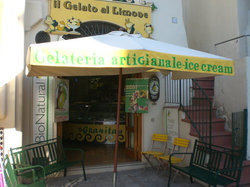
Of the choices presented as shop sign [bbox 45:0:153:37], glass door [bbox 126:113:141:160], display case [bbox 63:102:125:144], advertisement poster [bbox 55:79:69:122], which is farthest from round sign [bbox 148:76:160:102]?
display case [bbox 63:102:125:144]

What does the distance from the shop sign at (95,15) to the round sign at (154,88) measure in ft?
4.13

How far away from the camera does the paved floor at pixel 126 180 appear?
5.03m

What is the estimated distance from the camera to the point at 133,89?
6422 millimetres

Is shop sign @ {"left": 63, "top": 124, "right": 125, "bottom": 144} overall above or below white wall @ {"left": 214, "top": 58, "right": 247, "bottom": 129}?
below

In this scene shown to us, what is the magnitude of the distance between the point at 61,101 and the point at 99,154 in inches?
94.0

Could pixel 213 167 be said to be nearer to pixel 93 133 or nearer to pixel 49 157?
pixel 49 157

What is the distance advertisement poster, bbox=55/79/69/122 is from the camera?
18.2ft

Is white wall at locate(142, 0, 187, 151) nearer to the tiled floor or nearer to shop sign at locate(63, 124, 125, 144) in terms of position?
the tiled floor

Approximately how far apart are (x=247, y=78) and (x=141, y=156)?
3.29 m

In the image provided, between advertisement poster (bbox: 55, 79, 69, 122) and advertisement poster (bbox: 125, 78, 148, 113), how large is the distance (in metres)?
1.67

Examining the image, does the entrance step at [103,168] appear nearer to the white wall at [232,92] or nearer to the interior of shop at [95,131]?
the interior of shop at [95,131]

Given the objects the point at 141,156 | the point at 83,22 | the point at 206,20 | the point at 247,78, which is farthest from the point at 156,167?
the point at 206,20

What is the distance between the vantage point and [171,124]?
20.4 ft

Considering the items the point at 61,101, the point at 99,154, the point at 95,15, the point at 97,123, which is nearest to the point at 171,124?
the point at 99,154
